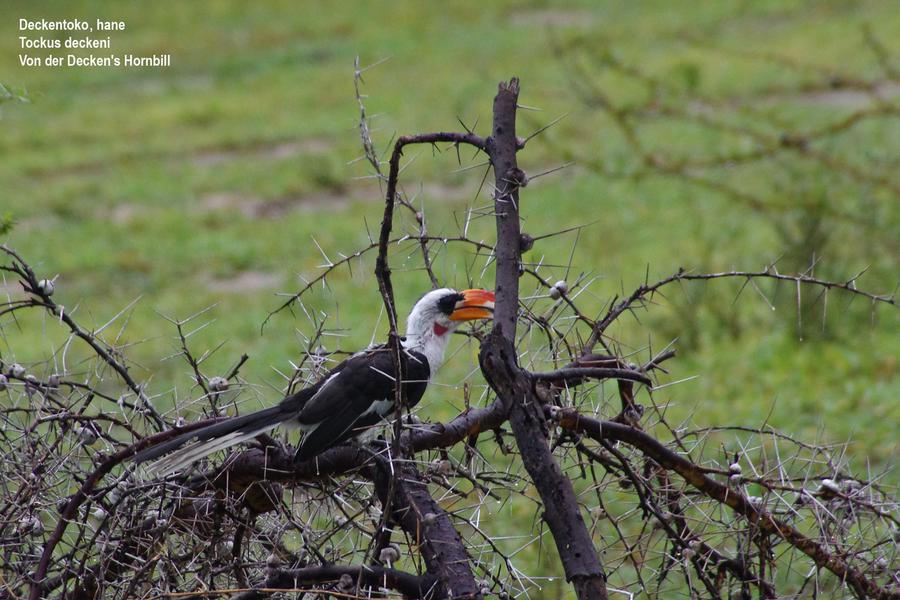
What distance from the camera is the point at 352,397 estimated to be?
8.60 ft

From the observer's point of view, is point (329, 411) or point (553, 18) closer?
point (329, 411)

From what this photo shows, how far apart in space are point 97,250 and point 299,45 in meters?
10.6

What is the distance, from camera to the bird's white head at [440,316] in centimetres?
268

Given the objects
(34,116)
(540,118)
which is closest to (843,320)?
(540,118)

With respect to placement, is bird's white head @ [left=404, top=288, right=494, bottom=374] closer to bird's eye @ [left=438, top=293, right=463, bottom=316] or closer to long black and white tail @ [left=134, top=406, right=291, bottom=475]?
bird's eye @ [left=438, top=293, right=463, bottom=316]

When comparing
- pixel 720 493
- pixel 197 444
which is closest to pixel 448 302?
pixel 197 444

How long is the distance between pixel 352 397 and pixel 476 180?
369 inches

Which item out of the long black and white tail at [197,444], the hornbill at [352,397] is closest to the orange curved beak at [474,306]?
the hornbill at [352,397]

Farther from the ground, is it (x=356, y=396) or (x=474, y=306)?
(x=474, y=306)

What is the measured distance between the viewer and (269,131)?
14367 millimetres

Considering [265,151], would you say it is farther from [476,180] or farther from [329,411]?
[329,411]

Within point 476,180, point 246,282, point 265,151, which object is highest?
point 265,151

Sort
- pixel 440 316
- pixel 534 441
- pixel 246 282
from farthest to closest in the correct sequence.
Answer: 1. pixel 246 282
2. pixel 440 316
3. pixel 534 441

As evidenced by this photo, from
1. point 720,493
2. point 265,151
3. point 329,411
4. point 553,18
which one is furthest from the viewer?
point 553,18
